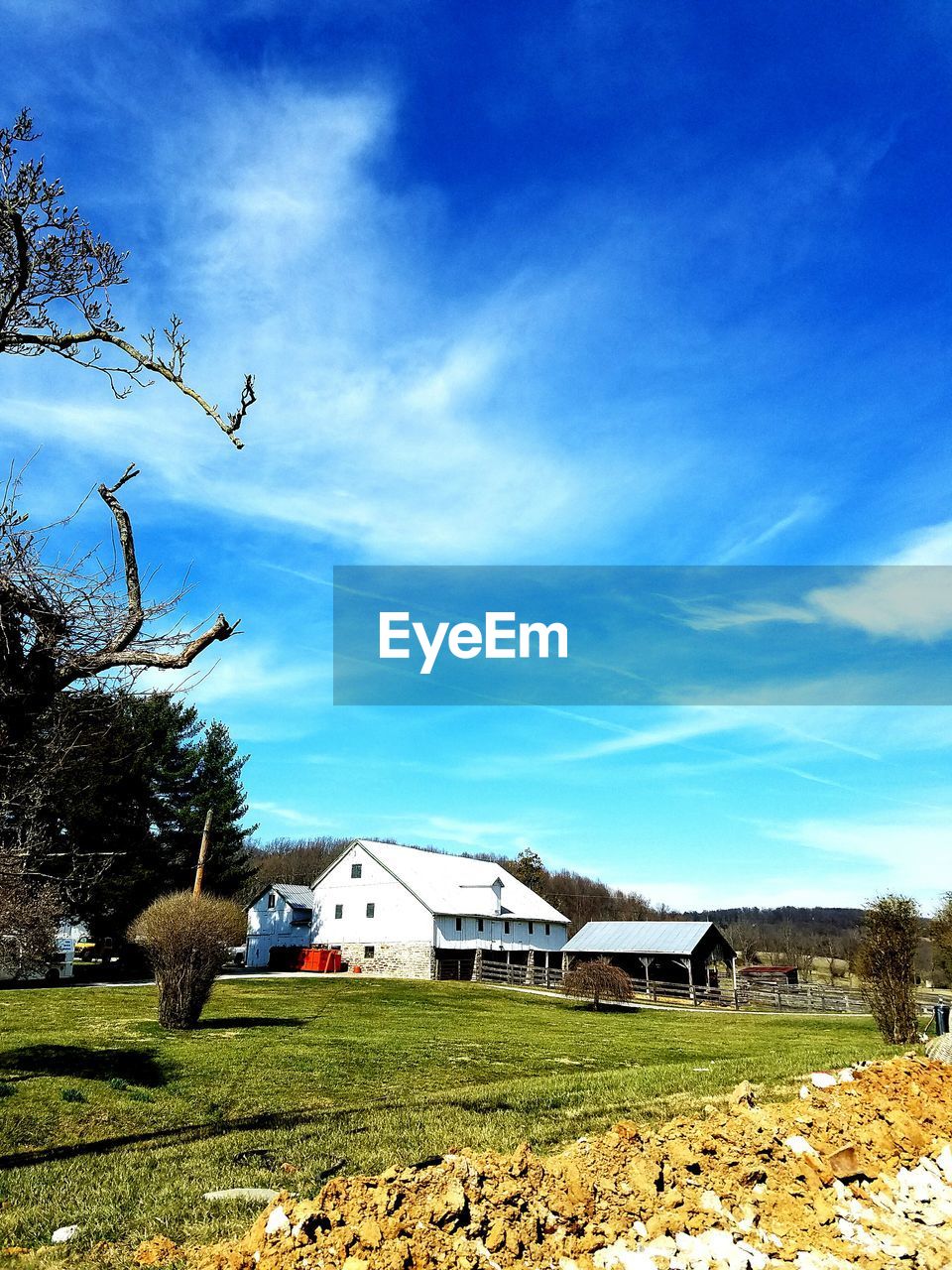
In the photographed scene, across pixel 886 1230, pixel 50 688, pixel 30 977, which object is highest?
pixel 50 688

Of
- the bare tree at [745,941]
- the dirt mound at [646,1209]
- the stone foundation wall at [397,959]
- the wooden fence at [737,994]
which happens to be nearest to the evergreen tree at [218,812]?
the stone foundation wall at [397,959]

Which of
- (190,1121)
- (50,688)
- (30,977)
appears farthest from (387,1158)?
(30,977)

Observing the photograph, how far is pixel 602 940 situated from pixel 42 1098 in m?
39.2

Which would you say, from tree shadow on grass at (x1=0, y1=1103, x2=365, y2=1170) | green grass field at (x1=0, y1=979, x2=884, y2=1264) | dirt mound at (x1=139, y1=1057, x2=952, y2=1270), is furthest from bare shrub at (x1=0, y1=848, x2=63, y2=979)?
dirt mound at (x1=139, y1=1057, x2=952, y2=1270)

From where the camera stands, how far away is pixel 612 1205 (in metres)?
5.20

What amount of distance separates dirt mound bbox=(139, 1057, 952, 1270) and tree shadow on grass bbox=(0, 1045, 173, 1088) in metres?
8.37

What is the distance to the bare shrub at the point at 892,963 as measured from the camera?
18.8m

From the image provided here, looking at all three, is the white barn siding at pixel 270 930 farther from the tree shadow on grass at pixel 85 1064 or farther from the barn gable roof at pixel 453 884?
the tree shadow on grass at pixel 85 1064

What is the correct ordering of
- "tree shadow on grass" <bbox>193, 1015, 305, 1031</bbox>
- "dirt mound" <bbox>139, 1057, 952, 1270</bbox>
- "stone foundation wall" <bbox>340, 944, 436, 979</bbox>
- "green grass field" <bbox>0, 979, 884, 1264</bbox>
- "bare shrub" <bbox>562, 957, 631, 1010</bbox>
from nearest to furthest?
"dirt mound" <bbox>139, 1057, 952, 1270</bbox>, "green grass field" <bbox>0, 979, 884, 1264</bbox>, "tree shadow on grass" <bbox>193, 1015, 305, 1031</bbox>, "bare shrub" <bbox>562, 957, 631, 1010</bbox>, "stone foundation wall" <bbox>340, 944, 436, 979</bbox>

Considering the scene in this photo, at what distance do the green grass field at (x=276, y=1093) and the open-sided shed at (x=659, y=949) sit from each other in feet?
66.4

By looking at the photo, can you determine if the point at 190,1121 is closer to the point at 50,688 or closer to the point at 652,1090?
the point at 652,1090

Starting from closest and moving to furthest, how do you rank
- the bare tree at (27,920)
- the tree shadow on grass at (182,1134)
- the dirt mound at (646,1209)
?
the dirt mound at (646,1209)
the tree shadow on grass at (182,1134)
the bare tree at (27,920)

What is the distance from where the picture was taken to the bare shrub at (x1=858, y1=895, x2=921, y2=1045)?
61.7ft

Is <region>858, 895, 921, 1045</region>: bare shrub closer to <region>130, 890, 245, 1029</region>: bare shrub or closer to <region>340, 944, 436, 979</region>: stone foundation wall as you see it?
<region>130, 890, 245, 1029</region>: bare shrub
